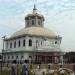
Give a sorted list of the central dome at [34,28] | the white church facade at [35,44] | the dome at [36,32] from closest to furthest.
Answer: the white church facade at [35,44] < the dome at [36,32] < the central dome at [34,28]

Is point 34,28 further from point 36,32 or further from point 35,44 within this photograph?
point 35,44

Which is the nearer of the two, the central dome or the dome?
the dome

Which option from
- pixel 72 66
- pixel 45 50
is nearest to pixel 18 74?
pixel 72 66

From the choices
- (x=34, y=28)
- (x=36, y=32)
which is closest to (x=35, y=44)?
(x=36, y=32)

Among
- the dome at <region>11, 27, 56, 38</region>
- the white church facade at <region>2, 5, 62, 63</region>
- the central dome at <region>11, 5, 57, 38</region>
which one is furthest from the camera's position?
the central dome at <region>11, 5, 57, 38</region>

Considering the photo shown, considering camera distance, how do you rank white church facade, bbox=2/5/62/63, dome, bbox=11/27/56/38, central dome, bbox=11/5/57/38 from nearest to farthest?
white church facade, bbox=2/5/62/63 < dome, bbox=11/27/56/38 < central dome, bbox=11/5/57/38

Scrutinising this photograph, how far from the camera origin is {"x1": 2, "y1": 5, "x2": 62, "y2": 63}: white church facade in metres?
66.1

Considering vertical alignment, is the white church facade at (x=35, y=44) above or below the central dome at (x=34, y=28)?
below

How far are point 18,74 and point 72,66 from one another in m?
7.56

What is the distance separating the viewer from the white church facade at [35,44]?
6612 centimetres

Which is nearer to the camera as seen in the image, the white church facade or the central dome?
the white church facade

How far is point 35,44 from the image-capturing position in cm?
6844

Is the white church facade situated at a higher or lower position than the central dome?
lower

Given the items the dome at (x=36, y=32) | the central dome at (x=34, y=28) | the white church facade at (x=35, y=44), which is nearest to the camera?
the white church facade at (x=35, y=44)
